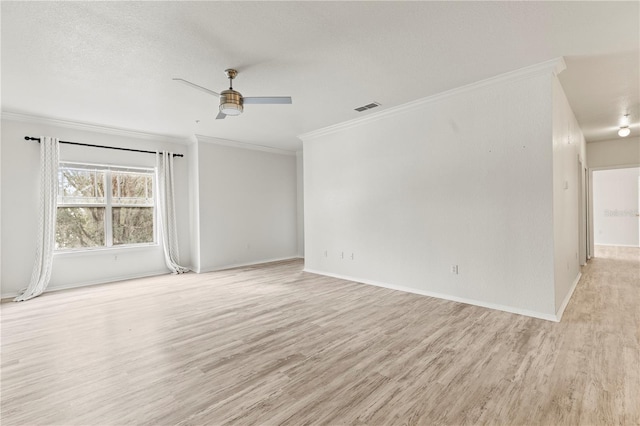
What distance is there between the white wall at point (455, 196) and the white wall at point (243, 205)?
7.62 ft

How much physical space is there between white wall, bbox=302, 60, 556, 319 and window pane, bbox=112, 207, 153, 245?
3.82m

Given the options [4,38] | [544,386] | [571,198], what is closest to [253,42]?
[4,38]

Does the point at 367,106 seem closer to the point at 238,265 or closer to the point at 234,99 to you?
the point at 234,99

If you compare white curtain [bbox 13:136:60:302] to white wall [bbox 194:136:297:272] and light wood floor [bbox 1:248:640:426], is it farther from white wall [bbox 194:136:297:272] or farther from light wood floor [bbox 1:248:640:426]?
white wall [bbox 194:136:297:272]

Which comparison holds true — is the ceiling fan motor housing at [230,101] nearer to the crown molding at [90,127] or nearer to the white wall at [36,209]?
the crown molding at [90,127]

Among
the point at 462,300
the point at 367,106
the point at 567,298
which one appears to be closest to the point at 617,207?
the point at 567,298

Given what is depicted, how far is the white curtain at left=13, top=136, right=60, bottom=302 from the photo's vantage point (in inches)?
A: 190

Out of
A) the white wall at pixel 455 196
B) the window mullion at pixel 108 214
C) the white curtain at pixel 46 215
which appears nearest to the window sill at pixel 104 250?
the window mullion at pixel 108 214

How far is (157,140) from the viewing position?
6.29m

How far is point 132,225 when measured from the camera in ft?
19.7

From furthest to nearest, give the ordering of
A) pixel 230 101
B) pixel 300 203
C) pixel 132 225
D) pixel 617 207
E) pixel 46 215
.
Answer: pixel 617 207 < pixel 300 203 < pixel 132 225 < pixel 46 215 < pixel 230 101

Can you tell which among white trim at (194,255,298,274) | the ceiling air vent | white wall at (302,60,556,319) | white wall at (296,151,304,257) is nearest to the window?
white trim at (194,255,298,274)

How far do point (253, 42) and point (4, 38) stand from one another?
7.09 ft

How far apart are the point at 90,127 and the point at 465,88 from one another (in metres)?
6.26
